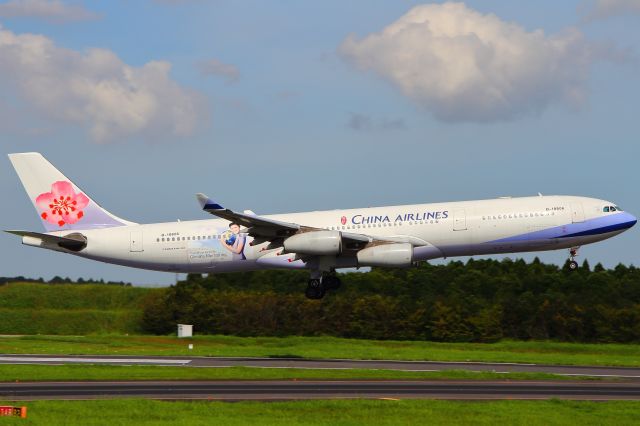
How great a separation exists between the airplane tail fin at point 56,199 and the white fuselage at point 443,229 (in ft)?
18.2

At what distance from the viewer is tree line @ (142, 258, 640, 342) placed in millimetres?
77312

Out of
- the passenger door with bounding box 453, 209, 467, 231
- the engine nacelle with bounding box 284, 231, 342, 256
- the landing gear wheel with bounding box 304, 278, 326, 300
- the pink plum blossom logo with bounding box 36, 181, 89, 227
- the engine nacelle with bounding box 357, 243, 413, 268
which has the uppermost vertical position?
the pink plum blossom logo with bounding box 36, 181, 89, 227

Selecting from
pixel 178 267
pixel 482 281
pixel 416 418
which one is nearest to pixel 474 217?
pixel 178 267

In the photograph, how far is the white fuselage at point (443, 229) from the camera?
52219 mm

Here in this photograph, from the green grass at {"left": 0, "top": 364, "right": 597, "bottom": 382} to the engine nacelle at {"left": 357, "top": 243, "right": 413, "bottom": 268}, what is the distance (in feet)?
19.7

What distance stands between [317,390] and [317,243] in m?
13.1

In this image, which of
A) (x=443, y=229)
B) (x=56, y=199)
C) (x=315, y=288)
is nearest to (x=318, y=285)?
(x=315, y=288)

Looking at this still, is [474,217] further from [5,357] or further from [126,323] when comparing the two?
[126,323]

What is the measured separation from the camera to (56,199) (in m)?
61.1

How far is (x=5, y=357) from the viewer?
56438 mm

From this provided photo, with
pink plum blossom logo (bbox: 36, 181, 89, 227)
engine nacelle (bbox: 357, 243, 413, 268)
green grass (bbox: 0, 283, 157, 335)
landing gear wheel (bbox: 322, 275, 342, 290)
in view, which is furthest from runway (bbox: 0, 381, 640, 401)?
green grass (bbox: 0, 283, 157, 335)

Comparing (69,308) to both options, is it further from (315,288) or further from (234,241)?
(315,288)

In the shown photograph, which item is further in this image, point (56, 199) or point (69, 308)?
point (69, 308)

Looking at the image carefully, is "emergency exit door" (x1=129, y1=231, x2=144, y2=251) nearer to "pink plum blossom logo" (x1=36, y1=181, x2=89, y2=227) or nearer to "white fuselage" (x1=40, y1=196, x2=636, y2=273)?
"white fuselage" (x1=40, y1=196, x2=636, y2=273)
